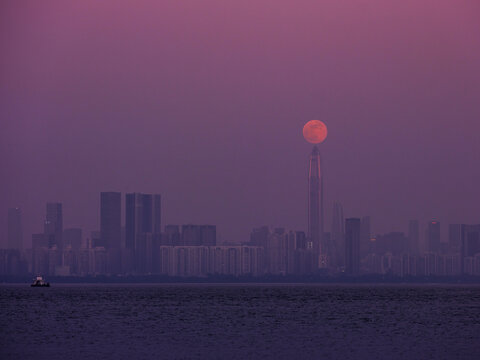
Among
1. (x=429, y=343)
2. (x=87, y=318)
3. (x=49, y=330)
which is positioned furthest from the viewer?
(x=87, y=318)

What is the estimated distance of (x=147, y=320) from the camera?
380ft

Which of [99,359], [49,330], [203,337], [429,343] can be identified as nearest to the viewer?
[99,359]

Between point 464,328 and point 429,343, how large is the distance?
21397 mm

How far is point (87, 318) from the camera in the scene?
394 ft

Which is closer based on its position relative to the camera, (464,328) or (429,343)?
(429,343)

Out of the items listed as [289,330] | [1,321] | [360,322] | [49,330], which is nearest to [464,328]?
[360,322]

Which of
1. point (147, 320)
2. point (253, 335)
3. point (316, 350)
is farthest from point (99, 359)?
point (147, 320)

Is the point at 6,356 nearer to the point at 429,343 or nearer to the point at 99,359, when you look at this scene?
the point at 99,359

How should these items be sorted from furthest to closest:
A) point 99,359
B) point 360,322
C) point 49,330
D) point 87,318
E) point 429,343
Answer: point 87,318 → point 360,322 → point 49,330 → point 429,343 → point 99,359

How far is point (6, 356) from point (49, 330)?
27.2 metres

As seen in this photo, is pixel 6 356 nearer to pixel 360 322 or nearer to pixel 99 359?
pixel 99 359

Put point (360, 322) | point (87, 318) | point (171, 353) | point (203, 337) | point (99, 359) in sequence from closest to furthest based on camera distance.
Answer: point (99, 359) < point (171, 353) < point (203, 337) < point (360, 322) < point (87, 318)

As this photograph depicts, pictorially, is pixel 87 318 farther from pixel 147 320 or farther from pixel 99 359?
pixel 99 359

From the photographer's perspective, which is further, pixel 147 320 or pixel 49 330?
pixel 147 320
